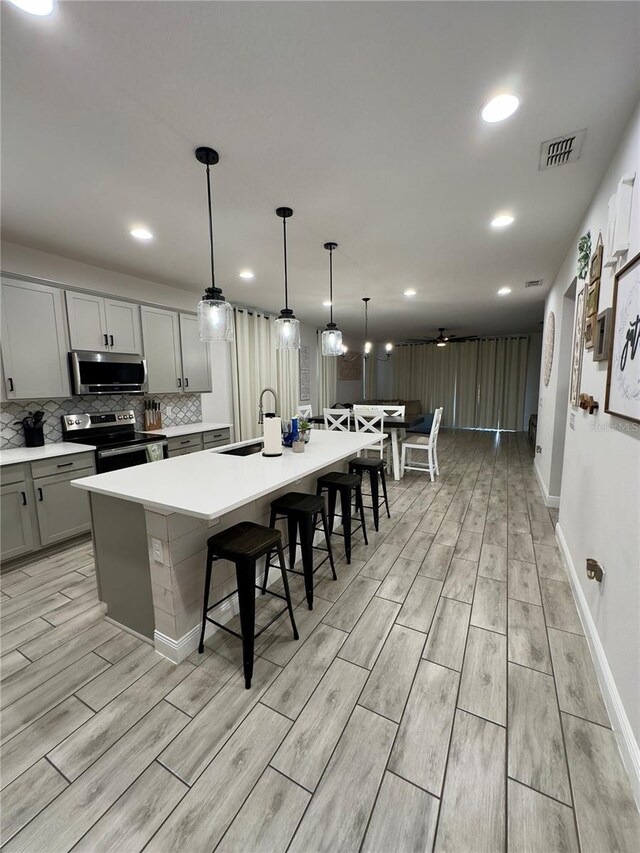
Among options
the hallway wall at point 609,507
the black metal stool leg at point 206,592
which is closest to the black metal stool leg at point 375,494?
the hallway wall at point 609,507

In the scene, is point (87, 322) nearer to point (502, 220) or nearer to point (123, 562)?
point (123, 562)

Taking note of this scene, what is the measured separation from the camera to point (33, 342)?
9.96 feet

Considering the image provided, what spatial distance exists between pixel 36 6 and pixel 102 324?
2728 millimetres

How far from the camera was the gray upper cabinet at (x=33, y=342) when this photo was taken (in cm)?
288

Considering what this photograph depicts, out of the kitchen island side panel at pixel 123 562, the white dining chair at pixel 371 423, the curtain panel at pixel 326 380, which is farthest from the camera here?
the curtain panel at pixel 326 380

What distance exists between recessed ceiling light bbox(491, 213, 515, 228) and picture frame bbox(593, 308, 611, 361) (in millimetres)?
1144

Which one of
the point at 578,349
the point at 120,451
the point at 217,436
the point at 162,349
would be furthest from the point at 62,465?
the point at 578,349

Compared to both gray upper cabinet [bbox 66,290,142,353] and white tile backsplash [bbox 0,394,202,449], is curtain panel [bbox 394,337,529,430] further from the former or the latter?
gray upper cabinet [bbox 66,290,142,353]

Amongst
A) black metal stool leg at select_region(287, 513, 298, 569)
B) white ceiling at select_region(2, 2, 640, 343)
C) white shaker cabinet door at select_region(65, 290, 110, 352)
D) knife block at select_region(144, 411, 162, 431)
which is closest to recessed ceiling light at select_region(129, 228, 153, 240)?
white ceiling at select_region(2, 2, 640, 343)

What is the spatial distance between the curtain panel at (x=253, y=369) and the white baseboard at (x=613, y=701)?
4.19 meters

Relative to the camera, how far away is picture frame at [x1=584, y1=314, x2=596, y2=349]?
215 cm

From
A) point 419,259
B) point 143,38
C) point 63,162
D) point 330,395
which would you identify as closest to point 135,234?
point 63,162

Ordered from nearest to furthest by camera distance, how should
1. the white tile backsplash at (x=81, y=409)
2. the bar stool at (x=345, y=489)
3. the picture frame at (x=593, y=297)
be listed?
the picture frame at (x=593, y=297), the bar stool at (x=345, y=489), the white tile backsplash at (x=81, y=409)

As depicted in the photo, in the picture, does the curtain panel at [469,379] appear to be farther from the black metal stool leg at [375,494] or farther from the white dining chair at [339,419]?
the black metal stool leg at [375,494]
